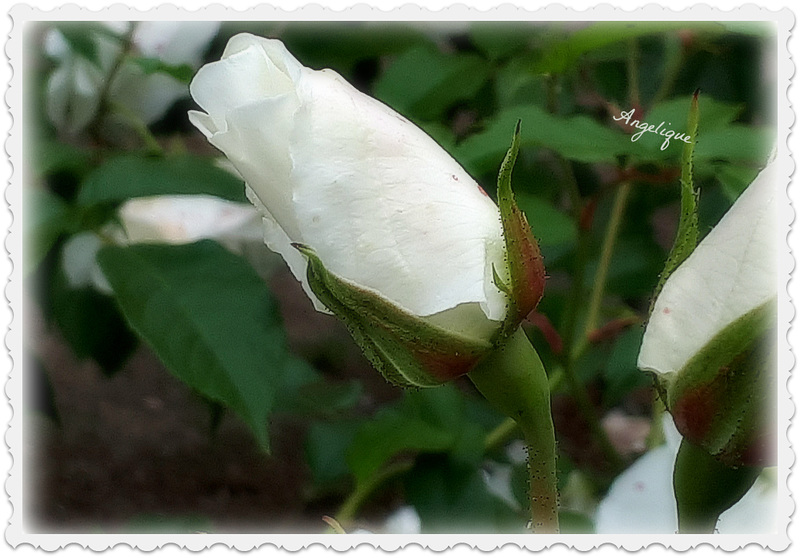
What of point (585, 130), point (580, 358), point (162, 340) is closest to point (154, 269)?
point (162, 340)

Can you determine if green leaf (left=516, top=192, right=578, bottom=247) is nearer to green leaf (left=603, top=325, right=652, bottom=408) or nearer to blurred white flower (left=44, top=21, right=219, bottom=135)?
green leaf (left=603, top=325, right=652, bottom=408)

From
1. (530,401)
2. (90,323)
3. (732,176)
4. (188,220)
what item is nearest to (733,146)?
(732,176)

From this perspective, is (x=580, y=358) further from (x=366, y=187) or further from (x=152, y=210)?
(x=366, y=187)

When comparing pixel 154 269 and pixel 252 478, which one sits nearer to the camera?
pixel 154 269

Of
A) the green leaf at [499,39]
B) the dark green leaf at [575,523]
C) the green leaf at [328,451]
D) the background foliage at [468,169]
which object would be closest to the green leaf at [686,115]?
the background foliage at [468,169]

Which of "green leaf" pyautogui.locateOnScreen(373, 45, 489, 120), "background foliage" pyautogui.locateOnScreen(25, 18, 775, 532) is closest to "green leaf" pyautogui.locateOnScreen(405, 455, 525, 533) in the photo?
"background foliage" pyautogui.locateOnScreen(25, 18, 775, 532)

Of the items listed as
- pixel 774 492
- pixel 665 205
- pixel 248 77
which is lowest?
pixel 774 492
